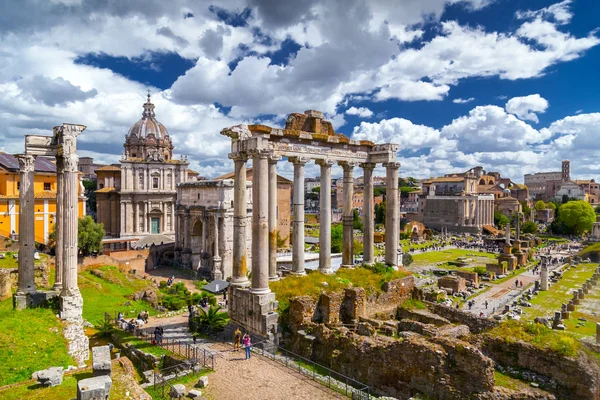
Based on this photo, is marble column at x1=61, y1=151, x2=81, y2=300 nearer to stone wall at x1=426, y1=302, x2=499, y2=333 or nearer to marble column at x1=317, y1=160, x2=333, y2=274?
marble column at x1=317, y1=160, x2=333, y2=274

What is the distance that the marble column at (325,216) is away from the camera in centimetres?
1994

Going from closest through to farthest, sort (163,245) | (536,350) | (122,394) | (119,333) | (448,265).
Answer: (122,394)
(536,350)
(119,333)
(163,245)
(448,265)

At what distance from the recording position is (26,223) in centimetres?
1688

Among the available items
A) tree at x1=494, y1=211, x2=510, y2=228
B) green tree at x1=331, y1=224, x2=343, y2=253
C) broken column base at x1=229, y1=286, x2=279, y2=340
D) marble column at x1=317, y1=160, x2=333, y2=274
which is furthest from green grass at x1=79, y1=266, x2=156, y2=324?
tree at x1=494, y1=211, x2=510, y2=228

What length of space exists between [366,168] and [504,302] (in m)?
21.1

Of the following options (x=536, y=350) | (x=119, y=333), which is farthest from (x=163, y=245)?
→ (x=536, y=350)

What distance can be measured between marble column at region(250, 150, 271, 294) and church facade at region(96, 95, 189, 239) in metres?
38.0

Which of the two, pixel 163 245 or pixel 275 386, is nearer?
pixel 275 386

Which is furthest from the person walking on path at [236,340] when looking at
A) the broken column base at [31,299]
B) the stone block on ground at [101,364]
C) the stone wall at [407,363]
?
the broken column base at [31,299]

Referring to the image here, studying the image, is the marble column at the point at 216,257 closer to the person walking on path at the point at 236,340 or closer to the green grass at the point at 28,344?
the green grass at the point at 28,344

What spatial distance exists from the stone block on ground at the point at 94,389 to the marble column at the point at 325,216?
12.4 meters

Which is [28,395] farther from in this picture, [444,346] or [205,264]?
[205,264]

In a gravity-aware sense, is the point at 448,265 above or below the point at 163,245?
below

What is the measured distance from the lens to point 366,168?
71.1 feet
